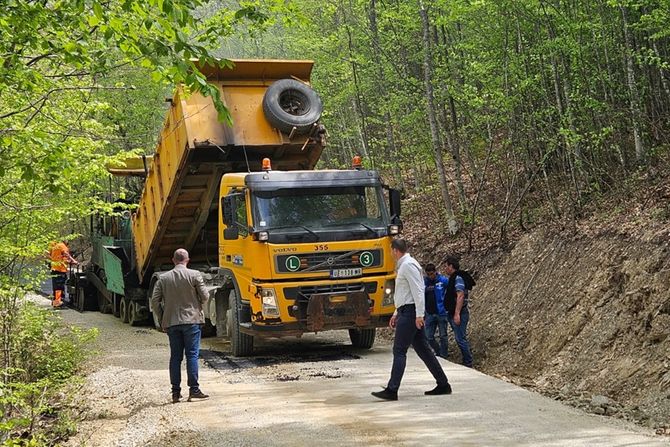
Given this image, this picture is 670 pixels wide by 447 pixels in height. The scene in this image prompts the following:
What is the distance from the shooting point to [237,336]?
1149cm

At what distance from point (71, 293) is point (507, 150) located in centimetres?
1314

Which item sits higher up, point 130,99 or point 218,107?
point 130,99

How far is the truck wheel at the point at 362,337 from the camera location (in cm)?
1207

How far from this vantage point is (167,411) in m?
8.26

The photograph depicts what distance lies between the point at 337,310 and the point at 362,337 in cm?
141

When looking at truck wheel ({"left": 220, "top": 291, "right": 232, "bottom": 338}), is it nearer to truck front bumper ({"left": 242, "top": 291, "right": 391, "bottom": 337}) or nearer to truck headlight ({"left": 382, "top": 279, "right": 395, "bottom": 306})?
truck front bumper ({"left": 242, "top": 291, "right": 391, "bottom": 337})

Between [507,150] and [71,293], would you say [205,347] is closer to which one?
[507,150]

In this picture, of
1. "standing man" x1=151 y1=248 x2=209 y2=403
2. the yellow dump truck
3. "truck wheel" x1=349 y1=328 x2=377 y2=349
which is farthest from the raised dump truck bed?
"standing man" x1=151 y1=248 x2=209 y2=403

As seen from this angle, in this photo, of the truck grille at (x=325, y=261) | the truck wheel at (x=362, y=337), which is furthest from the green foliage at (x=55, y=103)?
the truck wheel at (x=362, y=337)

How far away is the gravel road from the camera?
22.1ft

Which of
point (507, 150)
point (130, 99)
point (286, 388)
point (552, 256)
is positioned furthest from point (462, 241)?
point (130, 99)

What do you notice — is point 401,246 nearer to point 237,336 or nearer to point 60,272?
point 237,336

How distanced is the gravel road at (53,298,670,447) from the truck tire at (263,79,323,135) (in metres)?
3.52

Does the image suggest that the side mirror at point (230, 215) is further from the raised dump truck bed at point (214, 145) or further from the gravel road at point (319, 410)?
the gravel road at point (319, 410)
